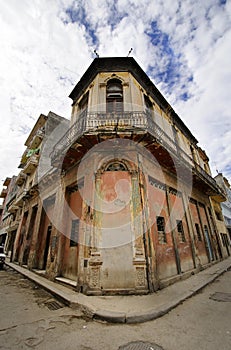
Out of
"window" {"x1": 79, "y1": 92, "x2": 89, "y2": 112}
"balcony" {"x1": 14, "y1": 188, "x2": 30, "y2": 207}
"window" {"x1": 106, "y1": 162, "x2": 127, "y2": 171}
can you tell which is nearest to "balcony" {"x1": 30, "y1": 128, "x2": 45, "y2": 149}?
"balcony" {"x1": 14, "y1": 188, "x2": 30, "y2": 207}

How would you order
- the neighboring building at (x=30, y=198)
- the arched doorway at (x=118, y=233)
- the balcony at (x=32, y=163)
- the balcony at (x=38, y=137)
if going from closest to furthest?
1. the arched doorway at (x=118, y=233)
2. the neighboring building at (x=30, y=198)
3. the balcony at (x=32, y=163)
4. the balcony at (x=38, y=137)

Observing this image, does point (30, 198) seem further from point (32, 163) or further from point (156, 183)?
point (156, 183)

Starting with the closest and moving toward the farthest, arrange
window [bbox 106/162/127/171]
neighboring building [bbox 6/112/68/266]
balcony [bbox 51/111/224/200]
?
balcony [bbox 51/111/224/200]
window [bbox 106/162/127/171]
neighboring building [bbox 6/112/68/266]

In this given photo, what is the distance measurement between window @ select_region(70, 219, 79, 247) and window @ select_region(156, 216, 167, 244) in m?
3.51

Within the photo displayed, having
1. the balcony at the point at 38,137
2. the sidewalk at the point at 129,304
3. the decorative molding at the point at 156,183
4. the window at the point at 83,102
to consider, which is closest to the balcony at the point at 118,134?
the decorative molding at the point at 156,183

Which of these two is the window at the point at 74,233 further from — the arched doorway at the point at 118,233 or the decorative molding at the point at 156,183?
the decorative molding at the point at 156,183

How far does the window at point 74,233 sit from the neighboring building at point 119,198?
0.04 meters

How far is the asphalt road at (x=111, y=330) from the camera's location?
275cm

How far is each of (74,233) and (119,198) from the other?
296cm

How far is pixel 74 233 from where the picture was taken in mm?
7641

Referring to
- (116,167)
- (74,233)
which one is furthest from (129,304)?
(116,167)

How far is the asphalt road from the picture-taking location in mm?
2750

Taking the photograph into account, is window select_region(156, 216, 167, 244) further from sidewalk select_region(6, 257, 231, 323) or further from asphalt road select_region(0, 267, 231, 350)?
asphalt road select_region(0, 267, 231, 350)

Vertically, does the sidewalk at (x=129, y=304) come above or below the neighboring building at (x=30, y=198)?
below
